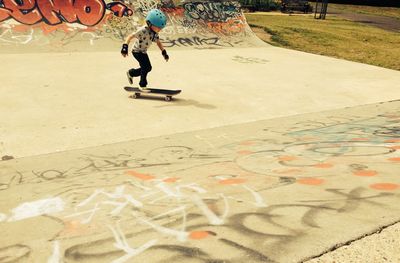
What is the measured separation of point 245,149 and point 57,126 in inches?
125

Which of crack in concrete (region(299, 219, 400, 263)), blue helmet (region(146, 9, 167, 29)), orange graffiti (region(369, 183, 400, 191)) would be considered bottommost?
crack in concrete (region(299, 219, 400, 263))

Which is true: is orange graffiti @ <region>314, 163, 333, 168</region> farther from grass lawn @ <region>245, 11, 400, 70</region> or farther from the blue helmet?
grass lawn @ <region>245, 11, 400, 70</region>

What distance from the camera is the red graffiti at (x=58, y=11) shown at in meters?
13.7

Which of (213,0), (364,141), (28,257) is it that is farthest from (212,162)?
(213,0)

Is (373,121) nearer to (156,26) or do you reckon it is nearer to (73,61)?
(156,26)

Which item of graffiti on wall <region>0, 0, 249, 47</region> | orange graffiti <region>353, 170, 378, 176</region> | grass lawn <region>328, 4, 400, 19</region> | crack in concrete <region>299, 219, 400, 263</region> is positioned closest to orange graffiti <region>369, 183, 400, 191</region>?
orange graffiti <region>353, 170, 378, 176</region>

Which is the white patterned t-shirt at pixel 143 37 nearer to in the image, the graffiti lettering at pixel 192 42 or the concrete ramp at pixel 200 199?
the concrete ramp at pixel 200 199

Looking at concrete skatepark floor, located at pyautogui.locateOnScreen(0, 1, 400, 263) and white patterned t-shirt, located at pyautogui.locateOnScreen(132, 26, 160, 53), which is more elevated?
white patterned t-shirt, located at pyautogui.locateOnScreen(132, 26, 160, 53)

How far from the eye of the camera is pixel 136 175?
4375 mm

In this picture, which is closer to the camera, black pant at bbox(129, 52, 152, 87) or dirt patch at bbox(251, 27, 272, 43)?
black pant at bbox(129, 52, 152, 87)

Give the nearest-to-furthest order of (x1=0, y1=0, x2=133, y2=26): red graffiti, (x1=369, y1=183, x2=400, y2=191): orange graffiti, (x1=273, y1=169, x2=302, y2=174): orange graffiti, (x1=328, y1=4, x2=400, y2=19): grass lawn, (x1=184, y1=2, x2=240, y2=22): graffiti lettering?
1. (x1=369, y1=183, x2=400, y2=191): orange graffiti
2. (x1=273, y1=169, x2=302, y2=174): orange graffiti
3. (x1=0, y1=0, x2=133, y2=26): red graffiti
4. (x1=184, y1=2, x2=240, y2=22): graffiti lettering
5. (x1=328, y1=4, x2=400, y2=19): grass lawn

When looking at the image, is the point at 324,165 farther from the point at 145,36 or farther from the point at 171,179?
the point at 145,36

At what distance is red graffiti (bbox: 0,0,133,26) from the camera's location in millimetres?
13734

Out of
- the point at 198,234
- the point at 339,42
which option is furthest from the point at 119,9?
the point at 198,234
